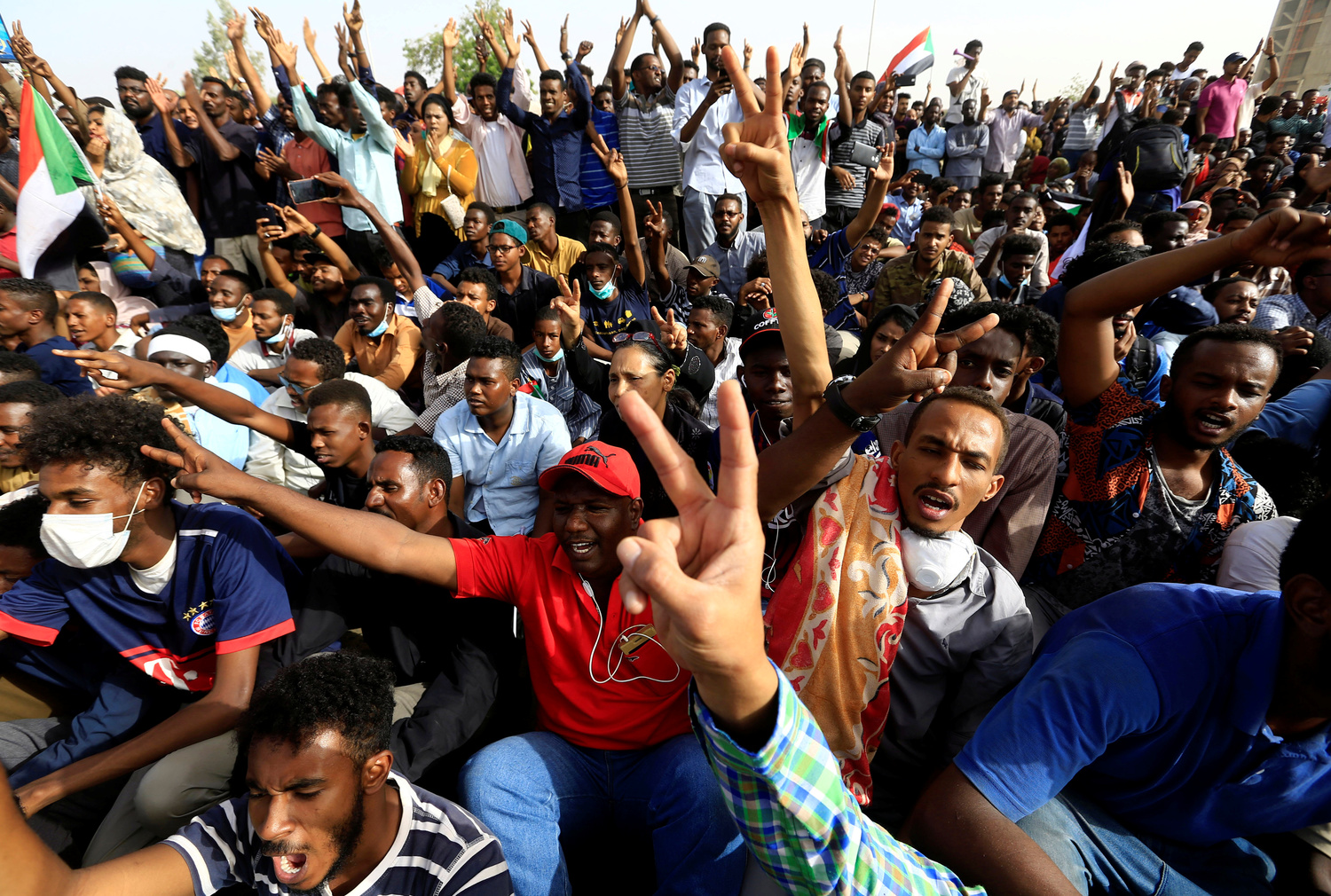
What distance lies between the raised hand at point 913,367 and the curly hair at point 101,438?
7.48 feet

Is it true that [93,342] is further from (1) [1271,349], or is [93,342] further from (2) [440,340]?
(1) [1271,349]

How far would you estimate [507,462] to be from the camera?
3.89m

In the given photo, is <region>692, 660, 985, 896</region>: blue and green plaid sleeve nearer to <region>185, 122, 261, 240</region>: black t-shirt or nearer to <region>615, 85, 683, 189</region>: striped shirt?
<region>615, 85, 683, 189</region>: striped shirt

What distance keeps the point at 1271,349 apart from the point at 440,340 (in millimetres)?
4461

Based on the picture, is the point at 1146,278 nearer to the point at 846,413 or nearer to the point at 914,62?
the point at 846,413

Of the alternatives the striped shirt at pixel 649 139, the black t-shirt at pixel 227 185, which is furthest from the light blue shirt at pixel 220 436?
the striped shirt at pixel 649 139

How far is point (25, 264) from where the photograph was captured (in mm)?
5164

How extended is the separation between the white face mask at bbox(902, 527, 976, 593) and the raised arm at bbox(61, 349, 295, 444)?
2.88 m

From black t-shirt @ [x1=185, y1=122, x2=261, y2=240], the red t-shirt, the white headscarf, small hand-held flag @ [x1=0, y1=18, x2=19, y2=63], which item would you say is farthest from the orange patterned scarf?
small hand-held flag @ [x1=0, y1=18, x2=19, y2=63]

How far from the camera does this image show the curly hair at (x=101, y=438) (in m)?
2.14

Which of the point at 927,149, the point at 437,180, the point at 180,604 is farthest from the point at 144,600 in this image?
the point at 927,149

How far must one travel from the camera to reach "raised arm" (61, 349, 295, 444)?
2.54 meters

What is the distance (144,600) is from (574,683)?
1508 mm

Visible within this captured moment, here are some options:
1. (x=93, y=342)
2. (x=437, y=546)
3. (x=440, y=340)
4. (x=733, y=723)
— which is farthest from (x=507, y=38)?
(x=733, y=723)
